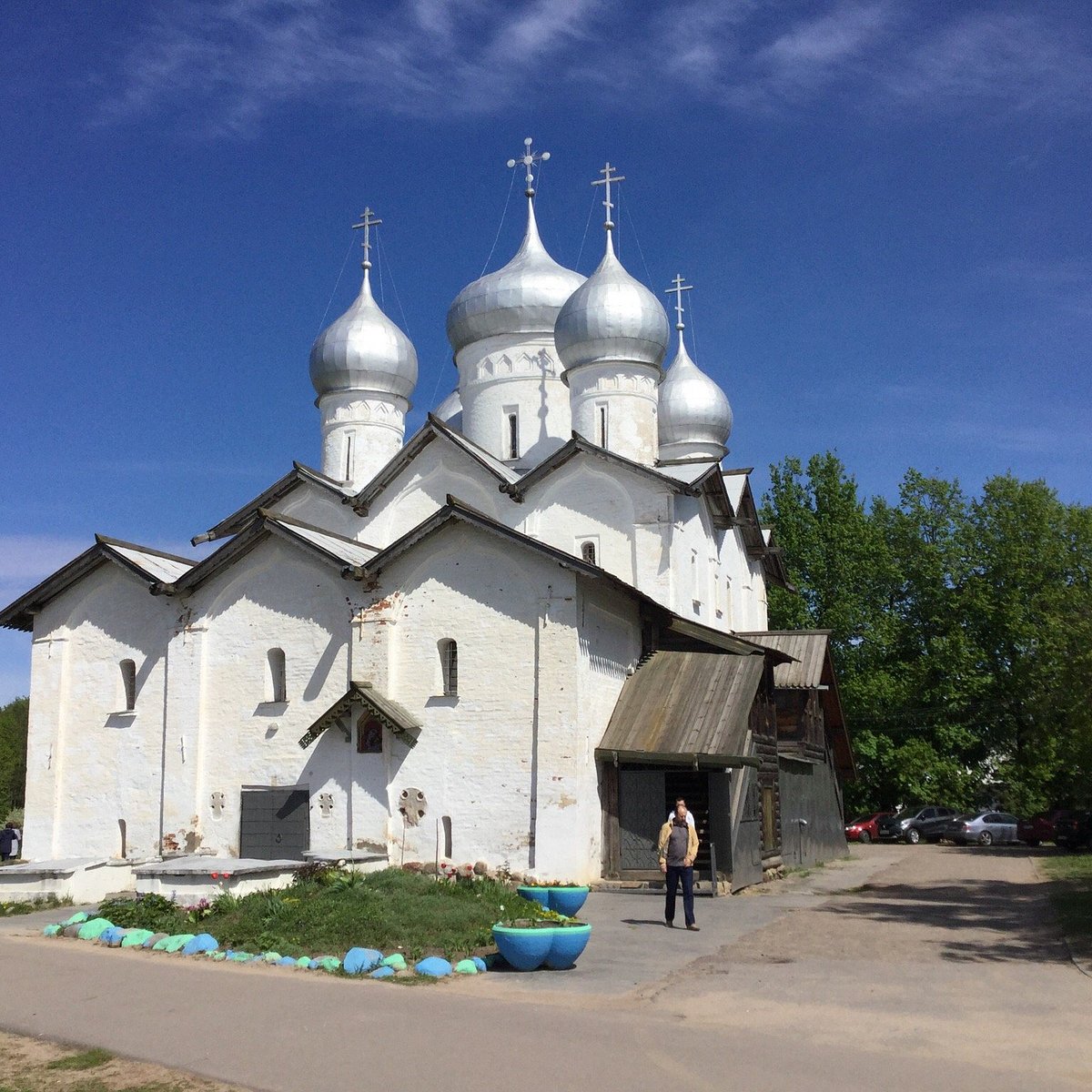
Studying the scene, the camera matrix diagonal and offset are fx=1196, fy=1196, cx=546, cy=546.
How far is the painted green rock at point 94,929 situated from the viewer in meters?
12.6

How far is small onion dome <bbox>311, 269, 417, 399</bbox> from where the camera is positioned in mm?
28094

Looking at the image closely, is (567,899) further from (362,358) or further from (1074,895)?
(362,358)

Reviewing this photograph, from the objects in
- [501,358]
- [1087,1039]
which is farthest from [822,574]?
[1087,1039]

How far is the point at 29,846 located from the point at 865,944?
15.9 m

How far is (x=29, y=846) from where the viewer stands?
2181 centimetres

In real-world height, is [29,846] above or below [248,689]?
below

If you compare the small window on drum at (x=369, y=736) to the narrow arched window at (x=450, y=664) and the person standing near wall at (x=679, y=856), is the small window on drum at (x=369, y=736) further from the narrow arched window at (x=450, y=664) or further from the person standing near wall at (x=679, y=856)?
the person standing near wall at (x=679, y=856)

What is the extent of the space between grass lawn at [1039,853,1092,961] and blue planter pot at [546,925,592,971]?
4757mm

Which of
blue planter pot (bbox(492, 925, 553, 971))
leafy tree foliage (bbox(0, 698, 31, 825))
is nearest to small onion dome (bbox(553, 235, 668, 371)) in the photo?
blue planter pot (bbox(492, 925, 553, 971))

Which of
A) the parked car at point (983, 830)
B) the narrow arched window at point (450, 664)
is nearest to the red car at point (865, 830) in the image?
the parked car at point (983, 830)

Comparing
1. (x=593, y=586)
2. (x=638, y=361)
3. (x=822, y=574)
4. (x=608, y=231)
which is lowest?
(x=593, y=586)

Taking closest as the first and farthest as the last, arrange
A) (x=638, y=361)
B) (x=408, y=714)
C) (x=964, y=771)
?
(x=408, y=714)
(x=638, y=361)
(x=964, y=771)

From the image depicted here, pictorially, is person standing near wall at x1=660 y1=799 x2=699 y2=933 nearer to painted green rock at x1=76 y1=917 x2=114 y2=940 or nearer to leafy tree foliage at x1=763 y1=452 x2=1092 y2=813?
painted green rock at x1=76 y1=917 x2=114 y2=940

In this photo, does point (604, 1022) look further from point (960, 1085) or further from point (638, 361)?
point (638, 361)
